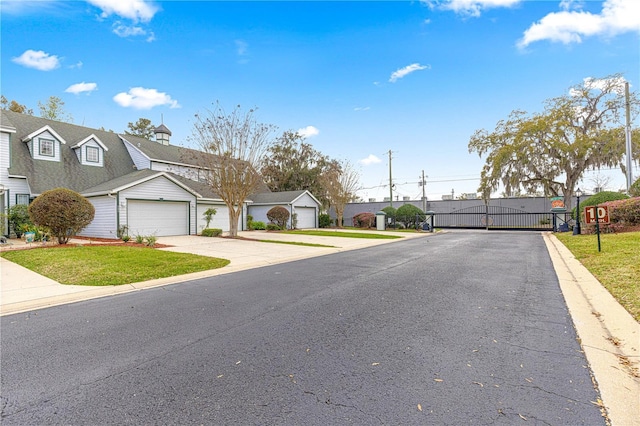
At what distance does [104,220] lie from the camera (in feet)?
53.1

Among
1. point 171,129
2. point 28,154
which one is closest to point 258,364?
point 28,154

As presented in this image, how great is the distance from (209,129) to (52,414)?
673 inches

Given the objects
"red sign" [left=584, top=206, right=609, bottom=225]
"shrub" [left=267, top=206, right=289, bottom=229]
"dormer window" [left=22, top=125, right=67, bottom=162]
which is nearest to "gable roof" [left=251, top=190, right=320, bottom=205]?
"shrub" [left=267, top=206, right=289, bottom=229]

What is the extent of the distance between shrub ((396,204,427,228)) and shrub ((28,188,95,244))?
69.2 ft

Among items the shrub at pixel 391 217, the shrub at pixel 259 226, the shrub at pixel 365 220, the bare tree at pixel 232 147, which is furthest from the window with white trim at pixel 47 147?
the shrub at pixel 391 217

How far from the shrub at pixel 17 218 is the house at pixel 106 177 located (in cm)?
79

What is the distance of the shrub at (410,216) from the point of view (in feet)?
83.5

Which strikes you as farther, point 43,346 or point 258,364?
point 43,346

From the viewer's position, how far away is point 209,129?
1761 centimetres

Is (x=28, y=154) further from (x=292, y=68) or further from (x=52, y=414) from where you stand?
(x=52, y=414)

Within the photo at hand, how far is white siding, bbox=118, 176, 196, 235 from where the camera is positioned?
52.2 ft

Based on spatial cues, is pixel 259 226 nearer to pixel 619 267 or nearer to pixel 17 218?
Answer: pixel 17 218

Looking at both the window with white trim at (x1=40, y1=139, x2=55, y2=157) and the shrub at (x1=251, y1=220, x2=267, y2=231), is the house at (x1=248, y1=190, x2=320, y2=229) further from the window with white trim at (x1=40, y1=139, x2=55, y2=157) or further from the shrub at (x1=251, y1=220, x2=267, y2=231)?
the window with white trim at (x1=40, y1=139, x2=55, y2=157)

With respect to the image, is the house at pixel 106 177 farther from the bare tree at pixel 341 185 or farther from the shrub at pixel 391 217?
the shrub at pixel 391 217
